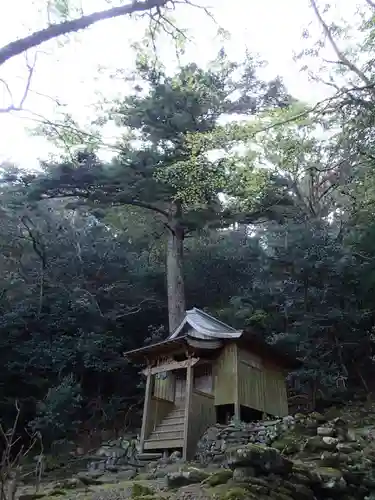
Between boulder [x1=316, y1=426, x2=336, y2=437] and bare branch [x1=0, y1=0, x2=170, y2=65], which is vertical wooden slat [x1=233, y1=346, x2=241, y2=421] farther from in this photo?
bare branch [x1=0, y1=0, x2=170, y2=65]

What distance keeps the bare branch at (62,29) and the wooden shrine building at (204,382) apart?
717 centimetres

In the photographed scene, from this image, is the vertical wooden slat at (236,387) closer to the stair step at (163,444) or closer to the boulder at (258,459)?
the stair step at (163,444)

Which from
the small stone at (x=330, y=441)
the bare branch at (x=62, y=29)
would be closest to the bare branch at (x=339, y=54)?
the bare branch at (x=62, y=29)

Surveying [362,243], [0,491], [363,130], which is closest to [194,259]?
[362,243]

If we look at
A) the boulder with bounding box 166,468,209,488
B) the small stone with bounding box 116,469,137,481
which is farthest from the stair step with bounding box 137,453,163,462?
the boulder with bounding box 166,468,209,488

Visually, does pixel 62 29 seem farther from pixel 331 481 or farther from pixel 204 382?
pixel 204 382

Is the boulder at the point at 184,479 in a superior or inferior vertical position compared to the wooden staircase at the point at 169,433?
inferior

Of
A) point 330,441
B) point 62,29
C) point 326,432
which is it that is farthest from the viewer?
point 326,432

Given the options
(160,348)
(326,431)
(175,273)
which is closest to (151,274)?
(175,273)

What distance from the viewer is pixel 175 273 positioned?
647 inches

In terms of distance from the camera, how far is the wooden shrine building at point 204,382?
35.9 feet

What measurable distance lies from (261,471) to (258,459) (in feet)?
0.57

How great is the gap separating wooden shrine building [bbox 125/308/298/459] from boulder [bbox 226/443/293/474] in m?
4.52

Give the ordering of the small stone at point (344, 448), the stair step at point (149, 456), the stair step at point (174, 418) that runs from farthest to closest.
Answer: the stair step at point (174, 418) < the stair step at point (149, 456) < the small stone at point (344, 448)
